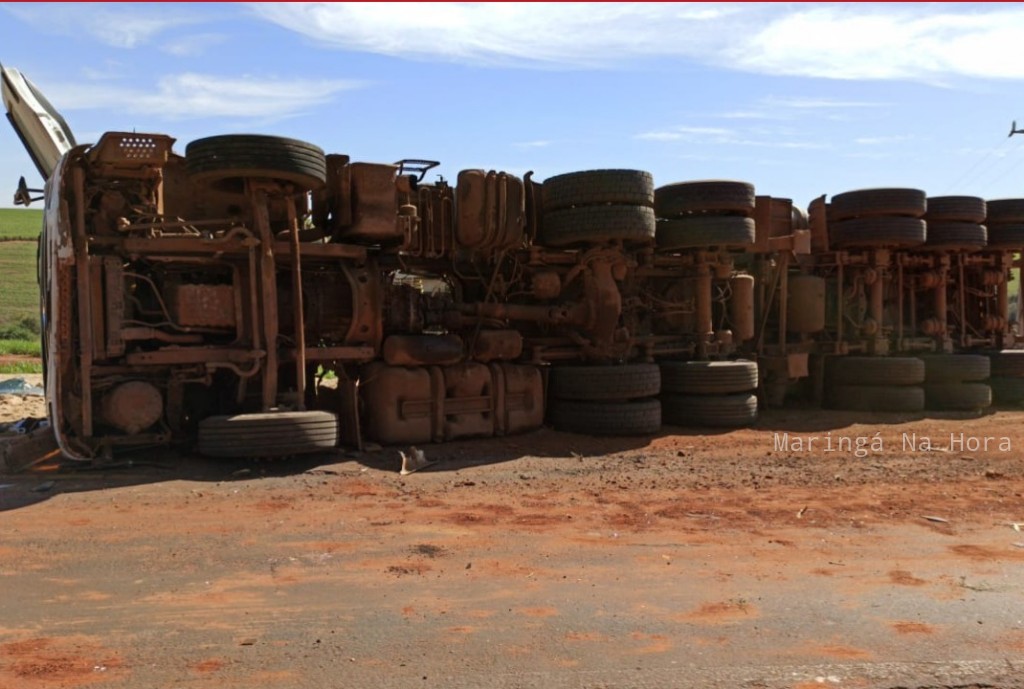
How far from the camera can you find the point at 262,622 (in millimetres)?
3682

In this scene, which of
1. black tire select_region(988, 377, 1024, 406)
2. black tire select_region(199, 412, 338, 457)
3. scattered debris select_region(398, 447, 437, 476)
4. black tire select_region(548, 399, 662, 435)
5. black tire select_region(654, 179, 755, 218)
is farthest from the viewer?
black tire select_region(988, 377, 1024, 406)

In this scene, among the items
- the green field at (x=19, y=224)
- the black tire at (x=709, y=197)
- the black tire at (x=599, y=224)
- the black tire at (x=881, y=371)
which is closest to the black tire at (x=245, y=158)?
the black tire at (x=599, y=224)

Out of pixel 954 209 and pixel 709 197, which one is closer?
pixel 709 197

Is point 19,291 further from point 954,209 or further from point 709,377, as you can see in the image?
point 954,209

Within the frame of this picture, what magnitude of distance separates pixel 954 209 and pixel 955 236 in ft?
1.34

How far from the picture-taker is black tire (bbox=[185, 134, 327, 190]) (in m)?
7.32

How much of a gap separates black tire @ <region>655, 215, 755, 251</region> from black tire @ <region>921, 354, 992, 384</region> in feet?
12.7

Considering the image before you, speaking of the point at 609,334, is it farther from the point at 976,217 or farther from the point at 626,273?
the point at 976,217

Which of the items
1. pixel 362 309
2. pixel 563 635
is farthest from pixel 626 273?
pixel 563 635

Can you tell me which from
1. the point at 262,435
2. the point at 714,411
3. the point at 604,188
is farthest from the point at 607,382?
Result: the point at 262,435

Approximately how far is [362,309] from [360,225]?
845 mm

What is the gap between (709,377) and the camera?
10203mm

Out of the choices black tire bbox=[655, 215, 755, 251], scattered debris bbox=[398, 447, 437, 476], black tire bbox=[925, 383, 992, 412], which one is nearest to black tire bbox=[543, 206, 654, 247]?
black tire bbox=[655, 215, 755, 251]

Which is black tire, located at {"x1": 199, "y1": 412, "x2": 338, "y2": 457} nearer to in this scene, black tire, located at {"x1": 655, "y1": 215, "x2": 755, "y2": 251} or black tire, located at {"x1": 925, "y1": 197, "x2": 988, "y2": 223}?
black tire, located at {"x1": 655, "y1": 215, "x2": 755, "y2": 251}
